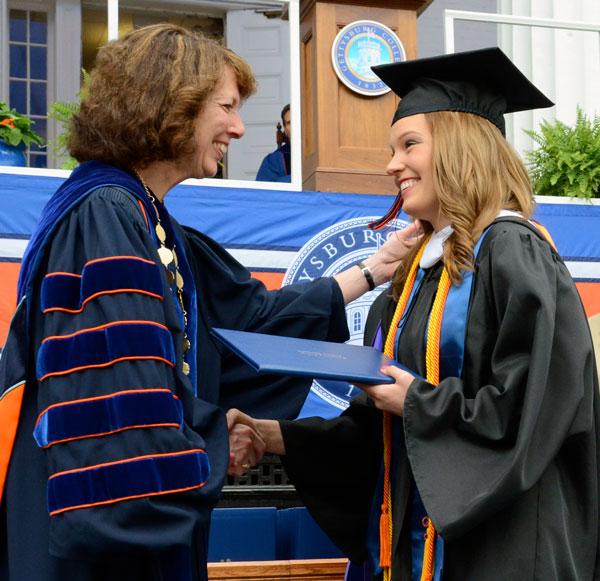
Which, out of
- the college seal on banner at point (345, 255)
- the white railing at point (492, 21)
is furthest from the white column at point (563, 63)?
the college seal on banner at point (345, 255)

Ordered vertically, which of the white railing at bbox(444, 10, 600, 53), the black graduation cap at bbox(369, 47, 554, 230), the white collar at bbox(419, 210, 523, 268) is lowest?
the white collar at bbox(419, 210, 523, 268)

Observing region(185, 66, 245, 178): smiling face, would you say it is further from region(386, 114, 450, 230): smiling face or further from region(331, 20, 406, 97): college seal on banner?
region(331, 20, 406, 97): college seal on banner

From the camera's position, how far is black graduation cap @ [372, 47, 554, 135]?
2.50 meters

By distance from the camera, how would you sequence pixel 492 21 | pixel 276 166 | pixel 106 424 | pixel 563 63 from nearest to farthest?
pixel 106 424 → pixel 492 21 → pixel 276 166 → pixel 563 63

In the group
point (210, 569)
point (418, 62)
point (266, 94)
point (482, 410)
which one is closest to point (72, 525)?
point (482, 410)

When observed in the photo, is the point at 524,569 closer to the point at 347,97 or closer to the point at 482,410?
the point at 482,410

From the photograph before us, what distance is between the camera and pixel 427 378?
2.30 m

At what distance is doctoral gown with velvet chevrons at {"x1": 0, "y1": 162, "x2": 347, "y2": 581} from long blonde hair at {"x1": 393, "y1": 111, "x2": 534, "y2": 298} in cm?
75

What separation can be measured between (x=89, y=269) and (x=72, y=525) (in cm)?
54

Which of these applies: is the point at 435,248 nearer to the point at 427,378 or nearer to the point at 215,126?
the point at 427,378

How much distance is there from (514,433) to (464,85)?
3.24ft

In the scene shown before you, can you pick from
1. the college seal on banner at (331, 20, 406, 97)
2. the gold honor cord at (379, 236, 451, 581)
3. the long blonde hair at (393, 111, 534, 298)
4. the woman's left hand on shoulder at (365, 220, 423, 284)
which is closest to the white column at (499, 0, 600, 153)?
the college seal on banner at (331, 20, 406, 97)

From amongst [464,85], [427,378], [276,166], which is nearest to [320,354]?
[427,378]

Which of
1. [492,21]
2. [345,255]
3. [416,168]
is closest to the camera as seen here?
[416,168]
